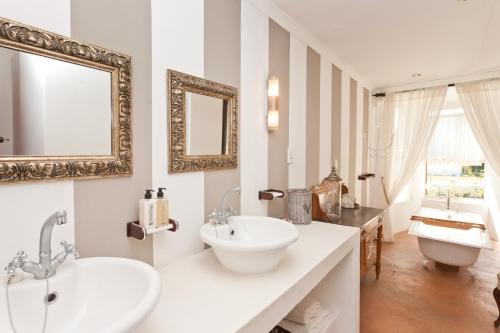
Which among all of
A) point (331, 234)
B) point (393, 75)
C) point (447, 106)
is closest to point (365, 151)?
point (393, 75)

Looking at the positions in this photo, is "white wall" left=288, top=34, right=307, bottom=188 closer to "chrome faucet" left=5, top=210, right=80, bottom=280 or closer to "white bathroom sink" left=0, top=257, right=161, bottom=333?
"white bathroom sink" left=0, top=257, right=161, bottom=333

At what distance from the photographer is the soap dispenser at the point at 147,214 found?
3.69 ft

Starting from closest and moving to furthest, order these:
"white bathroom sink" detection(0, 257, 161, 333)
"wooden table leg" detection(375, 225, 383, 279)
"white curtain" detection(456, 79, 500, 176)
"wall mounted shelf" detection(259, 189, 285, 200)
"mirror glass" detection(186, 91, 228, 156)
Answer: "white bathroom sink" detection(0, 257, 161, 333) → "mirror glass" detection(186, 91, 228, 156) → "wall mounted shelf" detection(259, 189, 285, 200) → "wooden table leg" detection(375, 225, 383, 279) → "white curtain" detection(456, 79, 500, 176)

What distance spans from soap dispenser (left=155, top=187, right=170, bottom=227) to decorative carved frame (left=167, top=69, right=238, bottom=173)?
0.50 feet

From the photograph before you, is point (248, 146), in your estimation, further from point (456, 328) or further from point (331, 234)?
point (456, 328)

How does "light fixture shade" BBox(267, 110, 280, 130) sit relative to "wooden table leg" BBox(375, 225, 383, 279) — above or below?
above

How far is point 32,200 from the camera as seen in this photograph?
88 centimetres

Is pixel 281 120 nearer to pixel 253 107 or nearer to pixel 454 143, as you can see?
pixel 253 107

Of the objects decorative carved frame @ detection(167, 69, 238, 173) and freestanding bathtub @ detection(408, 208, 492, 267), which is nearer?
decorative carved frame @ detection(167, 69, 238, 173)

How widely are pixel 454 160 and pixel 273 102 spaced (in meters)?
4.70

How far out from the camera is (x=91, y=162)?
1.01m

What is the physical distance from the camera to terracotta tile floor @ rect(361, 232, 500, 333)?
2252mm

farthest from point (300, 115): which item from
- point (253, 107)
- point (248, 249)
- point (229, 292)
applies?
point (229, 292)

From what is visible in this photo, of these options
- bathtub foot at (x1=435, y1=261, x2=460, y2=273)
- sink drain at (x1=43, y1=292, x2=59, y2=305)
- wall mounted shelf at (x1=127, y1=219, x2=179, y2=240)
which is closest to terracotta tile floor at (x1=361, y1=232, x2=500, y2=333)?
bathtub foot at (x1=435, y1=261, x2=460, y2=273)
